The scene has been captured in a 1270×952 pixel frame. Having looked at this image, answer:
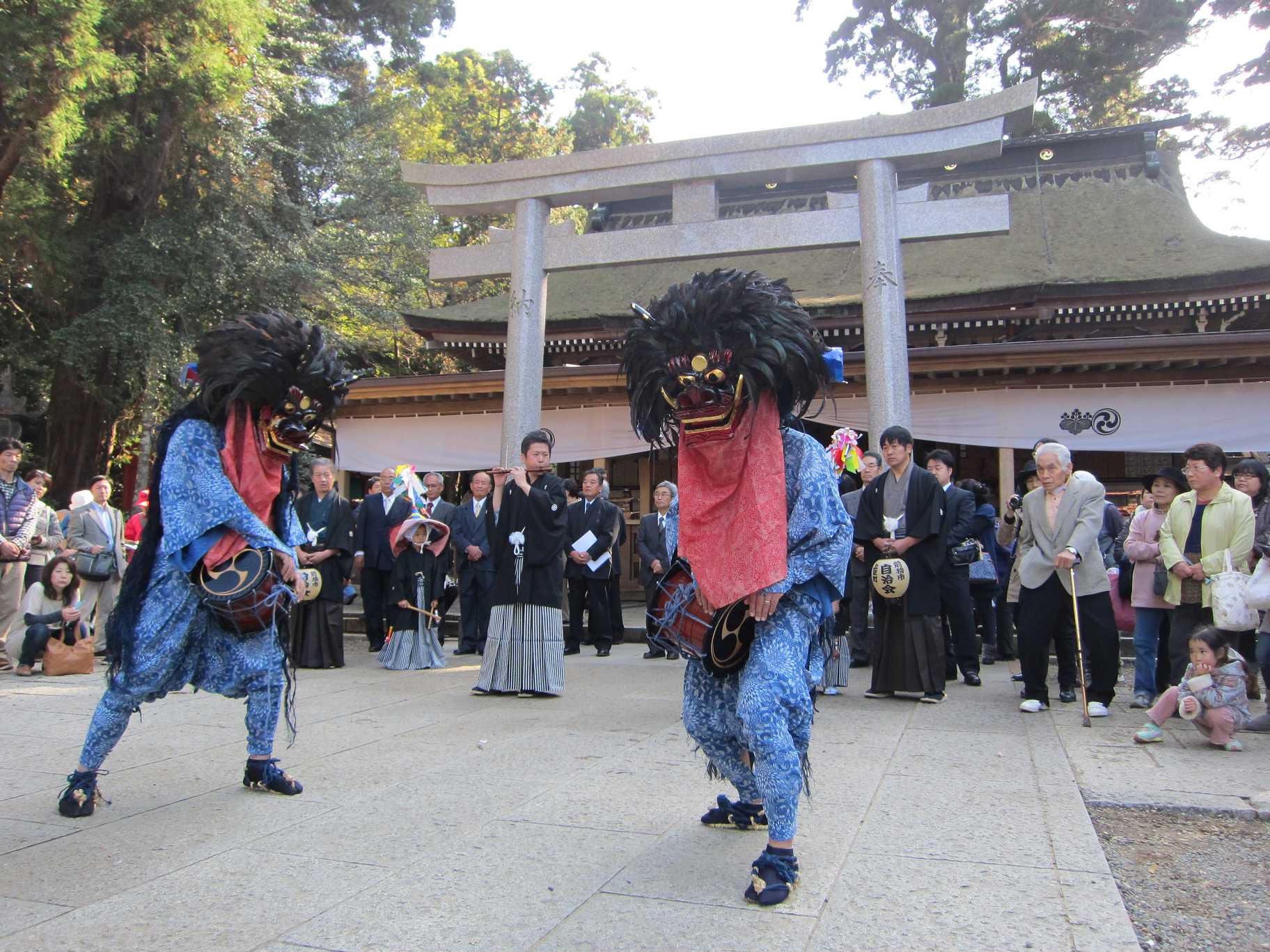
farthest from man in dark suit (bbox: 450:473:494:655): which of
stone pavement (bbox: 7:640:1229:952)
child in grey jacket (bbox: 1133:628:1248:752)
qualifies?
child in grey jacket (bbox: 1133:628:1248:752)

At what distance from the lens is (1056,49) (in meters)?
27.0

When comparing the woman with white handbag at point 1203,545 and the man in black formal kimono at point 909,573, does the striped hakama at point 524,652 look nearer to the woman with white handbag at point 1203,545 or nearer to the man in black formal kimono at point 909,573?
the man in black formal kimono at point 909,573

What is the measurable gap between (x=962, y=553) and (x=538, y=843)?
4.73 metres

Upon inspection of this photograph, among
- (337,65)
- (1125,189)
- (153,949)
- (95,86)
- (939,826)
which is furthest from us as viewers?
(337,65)

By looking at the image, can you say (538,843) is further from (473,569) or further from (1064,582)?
(473,569)

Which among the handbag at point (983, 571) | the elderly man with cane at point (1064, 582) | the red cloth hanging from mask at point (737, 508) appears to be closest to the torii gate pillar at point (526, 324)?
the handbag at point (983, 571)

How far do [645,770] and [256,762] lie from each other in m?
1.64

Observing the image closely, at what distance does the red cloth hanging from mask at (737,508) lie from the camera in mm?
2955

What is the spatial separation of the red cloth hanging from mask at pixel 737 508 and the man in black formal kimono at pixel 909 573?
3.52 metres

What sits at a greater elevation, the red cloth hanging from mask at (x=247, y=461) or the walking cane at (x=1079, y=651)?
the red cloth hanging from mask at (x=247, y=461)

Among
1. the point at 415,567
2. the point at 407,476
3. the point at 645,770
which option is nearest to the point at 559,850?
the point at 645,770

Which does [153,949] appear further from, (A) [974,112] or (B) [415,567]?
(A) [974,112]

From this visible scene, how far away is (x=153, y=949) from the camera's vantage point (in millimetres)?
2363

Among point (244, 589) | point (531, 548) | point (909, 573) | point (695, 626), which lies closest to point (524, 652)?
point (531, 548)
